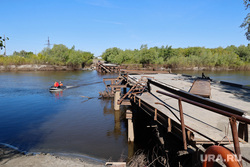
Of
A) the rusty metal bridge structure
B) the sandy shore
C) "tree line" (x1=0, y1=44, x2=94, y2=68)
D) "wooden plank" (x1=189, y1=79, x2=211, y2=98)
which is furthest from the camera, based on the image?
"tree line" (x1=0, y1=44, x2=94, y2=68)

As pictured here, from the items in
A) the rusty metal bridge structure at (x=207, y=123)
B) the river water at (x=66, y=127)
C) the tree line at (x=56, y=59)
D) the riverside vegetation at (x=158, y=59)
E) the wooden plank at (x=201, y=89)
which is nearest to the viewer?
the rusty metal bridge structure at (x=207, y=123)

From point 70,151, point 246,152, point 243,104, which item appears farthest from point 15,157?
point 243,104

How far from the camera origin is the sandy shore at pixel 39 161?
26.6 feet

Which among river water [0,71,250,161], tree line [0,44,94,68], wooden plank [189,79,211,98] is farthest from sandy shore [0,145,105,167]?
tree line [0,44,94,68]

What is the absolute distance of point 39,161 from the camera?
8.42m

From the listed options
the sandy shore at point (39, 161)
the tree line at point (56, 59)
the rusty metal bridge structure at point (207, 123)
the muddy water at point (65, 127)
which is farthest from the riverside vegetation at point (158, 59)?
the rusty metal bridge structure at point (207, 123)

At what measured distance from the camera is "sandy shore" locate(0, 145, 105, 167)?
8117 mm

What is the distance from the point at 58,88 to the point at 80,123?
15.2 m

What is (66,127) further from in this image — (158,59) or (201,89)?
(158,59)

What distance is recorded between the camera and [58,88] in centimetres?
2834

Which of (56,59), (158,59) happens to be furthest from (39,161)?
(56,59)

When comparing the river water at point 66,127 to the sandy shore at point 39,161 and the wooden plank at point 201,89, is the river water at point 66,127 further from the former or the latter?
the wooden plank at point 201,89

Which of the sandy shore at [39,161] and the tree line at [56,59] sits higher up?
the tree line at [56,59]

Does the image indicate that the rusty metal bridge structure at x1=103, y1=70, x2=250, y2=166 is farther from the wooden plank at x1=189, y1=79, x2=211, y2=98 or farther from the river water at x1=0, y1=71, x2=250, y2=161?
the river water at x1=0, y1=71, x2=250, y2=161
